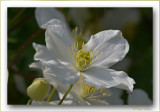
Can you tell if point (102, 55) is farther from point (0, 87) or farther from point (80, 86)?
point (0, 87)

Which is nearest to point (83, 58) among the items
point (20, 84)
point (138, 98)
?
point (138, 98)

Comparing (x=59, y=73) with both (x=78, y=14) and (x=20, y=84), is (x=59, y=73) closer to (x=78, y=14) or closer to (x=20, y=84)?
(x=20, y=84)

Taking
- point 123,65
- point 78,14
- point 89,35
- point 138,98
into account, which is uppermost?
point 78,14

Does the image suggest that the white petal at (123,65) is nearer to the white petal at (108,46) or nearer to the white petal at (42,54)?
the white petal at (108,46)

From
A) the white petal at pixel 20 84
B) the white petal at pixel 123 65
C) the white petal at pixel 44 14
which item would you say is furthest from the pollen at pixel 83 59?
the white petal at pixel 123 65

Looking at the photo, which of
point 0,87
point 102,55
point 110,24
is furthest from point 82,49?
point 110,24
